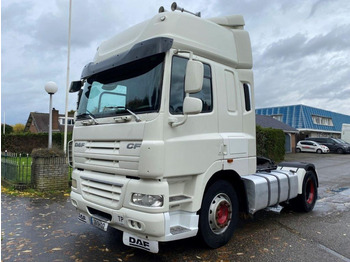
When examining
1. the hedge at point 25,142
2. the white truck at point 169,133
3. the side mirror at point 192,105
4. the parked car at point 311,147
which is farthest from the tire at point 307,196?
the parked car at point 311,147

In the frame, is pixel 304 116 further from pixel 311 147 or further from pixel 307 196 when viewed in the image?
pixel 307 196

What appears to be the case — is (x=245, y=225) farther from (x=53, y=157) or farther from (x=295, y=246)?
(x=53, y=157)

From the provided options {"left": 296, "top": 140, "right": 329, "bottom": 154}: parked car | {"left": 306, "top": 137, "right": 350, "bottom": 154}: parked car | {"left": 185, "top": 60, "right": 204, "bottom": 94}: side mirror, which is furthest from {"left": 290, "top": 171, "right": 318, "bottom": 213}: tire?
{"left": 306, "top": 137, "right": 350, "bottom": 154}: parked car

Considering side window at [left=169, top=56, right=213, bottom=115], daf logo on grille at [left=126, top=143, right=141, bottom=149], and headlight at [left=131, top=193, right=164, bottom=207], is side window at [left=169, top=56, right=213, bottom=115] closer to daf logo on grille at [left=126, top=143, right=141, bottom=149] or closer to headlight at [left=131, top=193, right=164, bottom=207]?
daf logo on grille at [left=126, top=143, right=141, bottom=149]

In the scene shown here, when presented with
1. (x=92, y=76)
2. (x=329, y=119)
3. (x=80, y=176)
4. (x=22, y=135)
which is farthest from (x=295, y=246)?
(x=329, y=119)

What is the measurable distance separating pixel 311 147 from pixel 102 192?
3315cm

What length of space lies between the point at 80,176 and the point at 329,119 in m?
50.7

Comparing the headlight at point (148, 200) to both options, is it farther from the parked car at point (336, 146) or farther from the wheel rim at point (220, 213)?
the parked car at point (336, 146)

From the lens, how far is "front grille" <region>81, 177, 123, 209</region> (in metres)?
3.83

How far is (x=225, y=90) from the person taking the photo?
4.63 m

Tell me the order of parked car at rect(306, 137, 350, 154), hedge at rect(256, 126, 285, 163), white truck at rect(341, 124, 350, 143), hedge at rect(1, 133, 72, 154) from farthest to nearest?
white truck at rect(341, 124, 350, 143) < parked car at rect(306, 137, 350, 154) < hedge at rect(1, 133, 72, 154) < hedge at rect(256, 126, 285, 163)

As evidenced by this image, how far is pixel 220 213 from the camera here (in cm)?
440

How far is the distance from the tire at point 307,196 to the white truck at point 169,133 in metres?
1.78

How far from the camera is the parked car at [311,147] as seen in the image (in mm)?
32066
